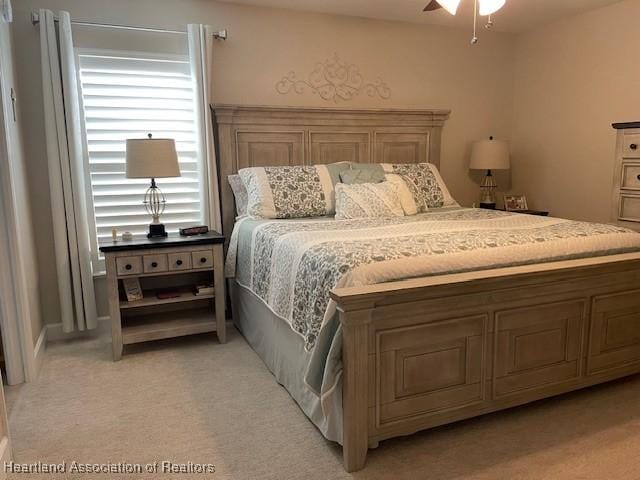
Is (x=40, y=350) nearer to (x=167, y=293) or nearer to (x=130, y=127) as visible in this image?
(x=167, y=293)

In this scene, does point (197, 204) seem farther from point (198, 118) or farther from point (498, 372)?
point (498, 372)

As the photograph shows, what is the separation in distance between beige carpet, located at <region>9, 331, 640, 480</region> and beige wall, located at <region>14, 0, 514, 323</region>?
1124 mm

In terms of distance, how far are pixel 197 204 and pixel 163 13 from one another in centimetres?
133

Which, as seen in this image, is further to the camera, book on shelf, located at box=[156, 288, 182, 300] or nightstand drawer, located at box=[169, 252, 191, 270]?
book on shelf, located at box=[156, 288, 182, 300]

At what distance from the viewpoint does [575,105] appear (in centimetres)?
403

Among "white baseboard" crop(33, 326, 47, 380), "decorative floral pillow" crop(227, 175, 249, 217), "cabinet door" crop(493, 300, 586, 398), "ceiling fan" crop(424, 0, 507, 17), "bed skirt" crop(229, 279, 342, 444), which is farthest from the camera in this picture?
"decorative floral pillow" crop(227, 175, 249, 217)

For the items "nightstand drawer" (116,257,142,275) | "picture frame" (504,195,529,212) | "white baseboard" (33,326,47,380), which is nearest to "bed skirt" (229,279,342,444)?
"nightstand drawer" (116,257,142,275)

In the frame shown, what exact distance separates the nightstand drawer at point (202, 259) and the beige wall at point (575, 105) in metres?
3.03

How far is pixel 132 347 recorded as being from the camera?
3.21m

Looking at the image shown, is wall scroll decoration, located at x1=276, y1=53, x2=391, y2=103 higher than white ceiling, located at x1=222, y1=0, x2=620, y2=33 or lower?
lower

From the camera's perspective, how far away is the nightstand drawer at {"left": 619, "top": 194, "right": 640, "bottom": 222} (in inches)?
123

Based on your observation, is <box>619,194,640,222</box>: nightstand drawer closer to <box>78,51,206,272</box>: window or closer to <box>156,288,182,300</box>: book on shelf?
<box>78,51,206,272</box>: window

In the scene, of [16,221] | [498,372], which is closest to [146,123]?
[16,221]

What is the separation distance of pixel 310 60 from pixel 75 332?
265 centimetres
